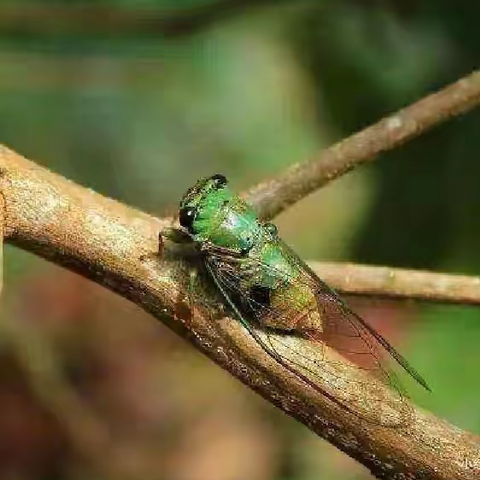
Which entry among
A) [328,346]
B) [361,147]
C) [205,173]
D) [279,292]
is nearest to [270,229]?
Result: [279,292]

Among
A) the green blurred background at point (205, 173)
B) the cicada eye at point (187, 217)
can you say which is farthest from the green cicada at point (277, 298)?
the green blurred background at point (205, 173)

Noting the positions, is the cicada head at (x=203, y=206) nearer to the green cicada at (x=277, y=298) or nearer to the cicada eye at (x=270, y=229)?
the green cicada at (x=277, y=298)

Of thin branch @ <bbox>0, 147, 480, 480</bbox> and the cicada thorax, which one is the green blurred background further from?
thin branch @ <bbox>0, 147, 480, 480</bbox>

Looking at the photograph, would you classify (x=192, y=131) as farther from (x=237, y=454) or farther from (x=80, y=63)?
(x=237, y=454)

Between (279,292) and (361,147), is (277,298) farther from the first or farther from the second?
(361,147)

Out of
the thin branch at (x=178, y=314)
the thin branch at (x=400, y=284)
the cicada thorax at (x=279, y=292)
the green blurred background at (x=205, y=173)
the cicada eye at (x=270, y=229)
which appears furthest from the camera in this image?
the green blurred background at (x=205, y=173)

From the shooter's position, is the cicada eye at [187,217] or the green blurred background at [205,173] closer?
the cicada eye at [187,217]

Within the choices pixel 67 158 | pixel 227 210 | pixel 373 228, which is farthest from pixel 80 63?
pixel 227 210
